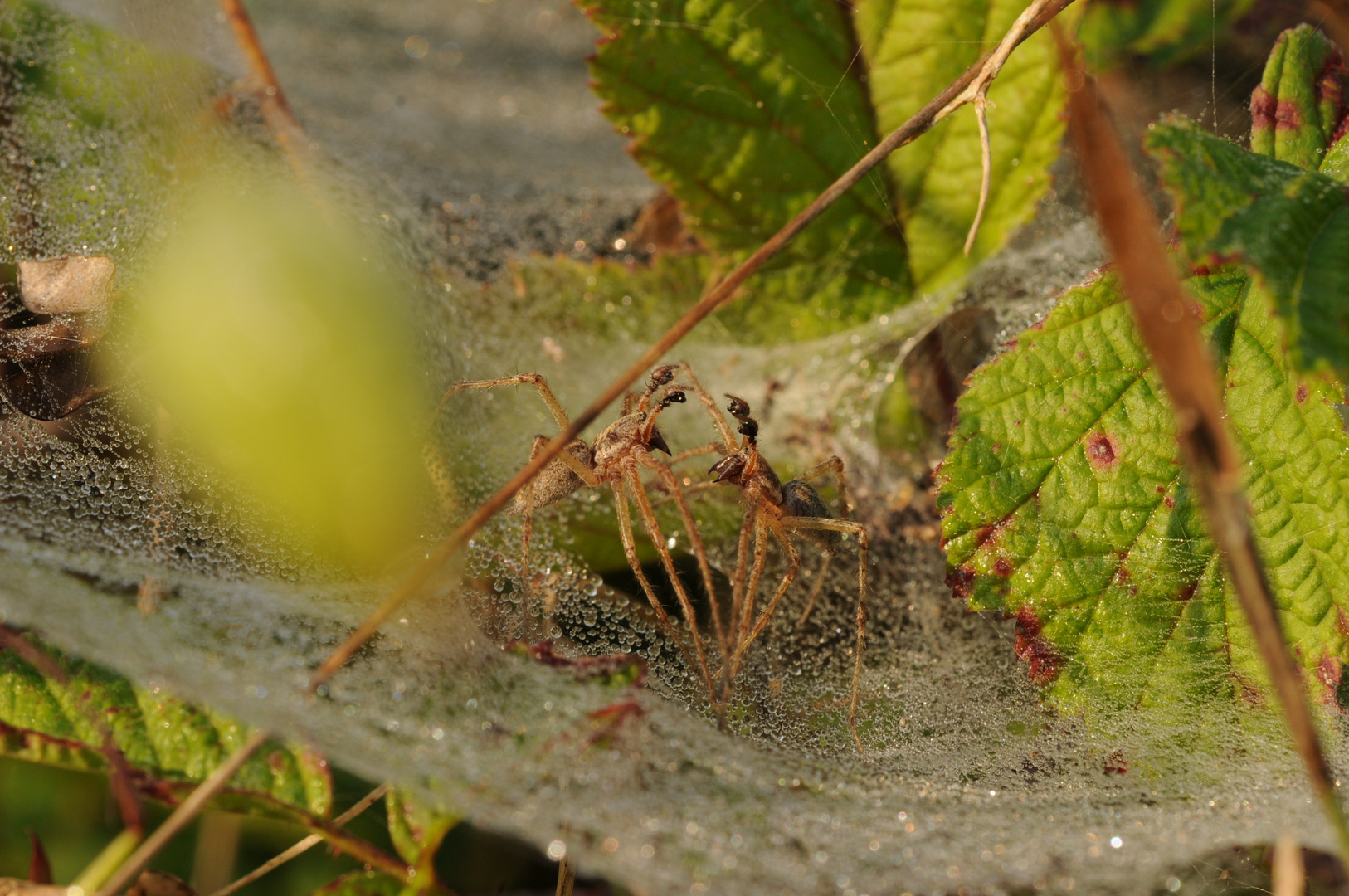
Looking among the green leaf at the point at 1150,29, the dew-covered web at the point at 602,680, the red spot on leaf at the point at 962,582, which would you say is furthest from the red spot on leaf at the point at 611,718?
the green leaf at the point at 1150,29

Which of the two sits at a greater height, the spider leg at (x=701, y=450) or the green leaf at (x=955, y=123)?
the green leaf at (x=955, y=123)

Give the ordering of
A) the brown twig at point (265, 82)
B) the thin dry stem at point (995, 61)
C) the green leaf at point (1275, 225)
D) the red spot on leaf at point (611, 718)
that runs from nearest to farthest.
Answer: the green leaf at point (1275, 225)
the red spot on leaf at point (611, 718)
the thin dry stem at point (995, 61)
the brown twig at point (265, 82)

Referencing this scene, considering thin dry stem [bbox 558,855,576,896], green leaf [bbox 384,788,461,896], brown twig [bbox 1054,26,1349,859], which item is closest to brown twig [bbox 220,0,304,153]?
green leaf [bbox 384,788,461,896]

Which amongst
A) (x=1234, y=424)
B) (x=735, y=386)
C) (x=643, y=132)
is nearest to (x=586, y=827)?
(x=1234, y=424)

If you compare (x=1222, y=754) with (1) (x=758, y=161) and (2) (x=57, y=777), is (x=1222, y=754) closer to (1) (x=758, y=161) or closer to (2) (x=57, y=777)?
(1) (x=758, y=161)

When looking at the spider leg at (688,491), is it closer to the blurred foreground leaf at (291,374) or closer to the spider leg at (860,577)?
the spider leg at (860,577)

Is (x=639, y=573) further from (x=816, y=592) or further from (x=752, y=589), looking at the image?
(x=816, y=592)

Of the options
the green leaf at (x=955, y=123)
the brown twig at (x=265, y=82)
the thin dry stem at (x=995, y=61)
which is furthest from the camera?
the brown twig at (x=265, y=82)
